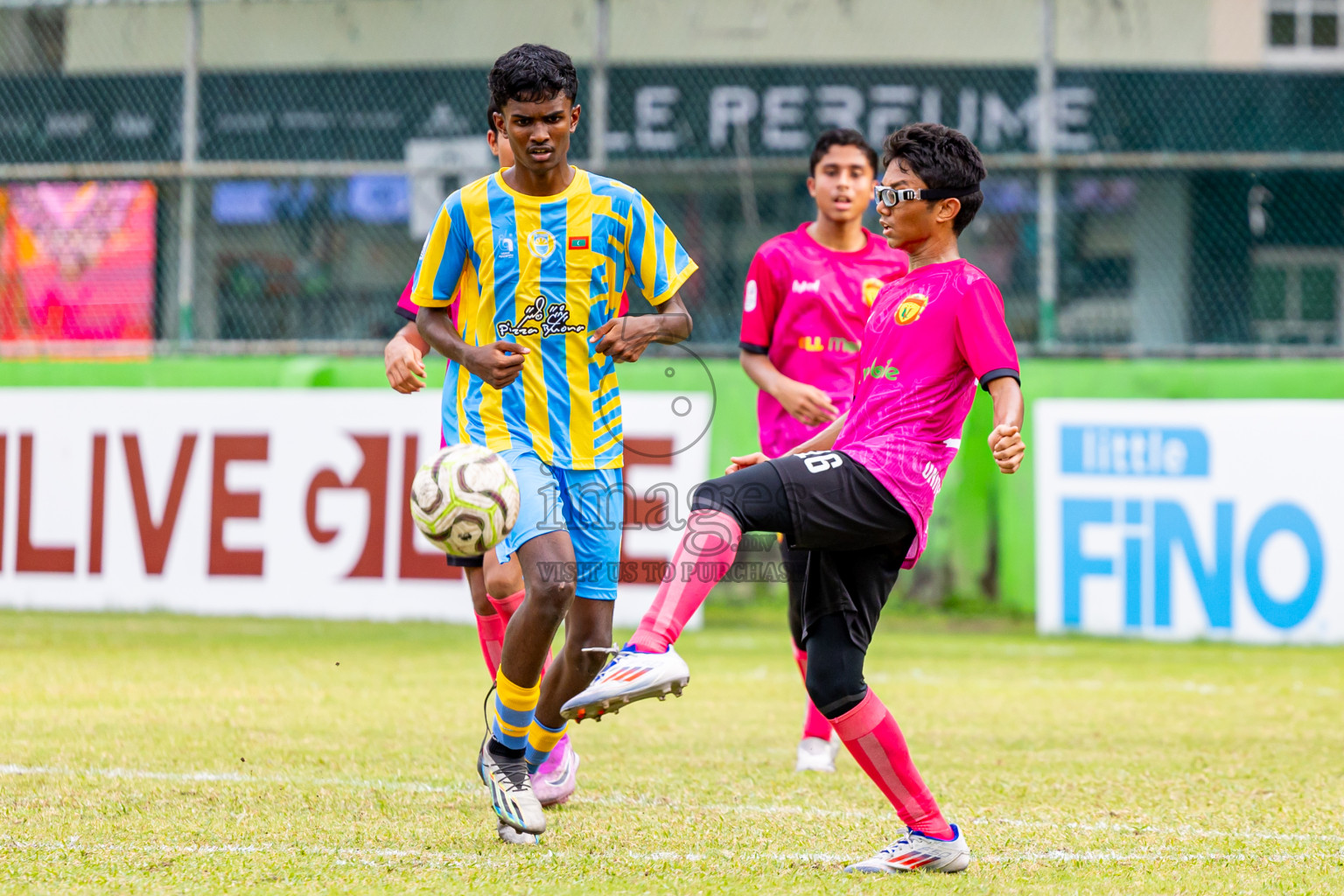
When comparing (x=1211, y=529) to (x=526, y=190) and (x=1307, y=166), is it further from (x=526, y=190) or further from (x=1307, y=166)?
(x=526, y=190)

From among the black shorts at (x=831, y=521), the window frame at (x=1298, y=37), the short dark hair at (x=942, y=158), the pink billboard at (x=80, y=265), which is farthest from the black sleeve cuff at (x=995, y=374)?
the window frame at (x=1298, y=37)

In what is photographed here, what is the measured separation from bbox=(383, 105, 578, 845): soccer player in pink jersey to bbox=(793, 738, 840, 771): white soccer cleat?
93 cm

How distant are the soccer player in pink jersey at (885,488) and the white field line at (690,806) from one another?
29.6 inches

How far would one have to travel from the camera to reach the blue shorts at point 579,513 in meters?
4.44

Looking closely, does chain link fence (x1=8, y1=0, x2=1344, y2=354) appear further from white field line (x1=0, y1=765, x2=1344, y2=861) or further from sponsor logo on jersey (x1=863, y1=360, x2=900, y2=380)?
sponsor logo on jersey (x1=863, y1=360, x2=900, y2=380)

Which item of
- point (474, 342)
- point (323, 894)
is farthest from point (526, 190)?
point (323, 894)

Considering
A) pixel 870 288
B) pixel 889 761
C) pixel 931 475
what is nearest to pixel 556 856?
pixel 889 761

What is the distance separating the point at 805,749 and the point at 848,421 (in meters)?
2.02

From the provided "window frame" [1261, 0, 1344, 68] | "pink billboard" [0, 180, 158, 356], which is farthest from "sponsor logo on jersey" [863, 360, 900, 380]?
"window frame" [1261, 0, 1344, 68]

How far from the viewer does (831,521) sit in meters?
3.83

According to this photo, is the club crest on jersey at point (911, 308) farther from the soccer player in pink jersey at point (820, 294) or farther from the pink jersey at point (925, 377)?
the soccer player in pink jersey at point (820, 294)

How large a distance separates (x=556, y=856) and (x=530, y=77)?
2190 mm

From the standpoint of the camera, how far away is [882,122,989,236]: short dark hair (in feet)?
13.7

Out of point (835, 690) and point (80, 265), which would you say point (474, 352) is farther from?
point (80, 265)
